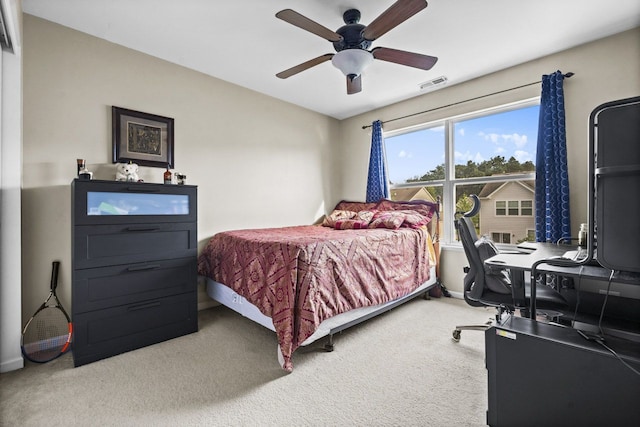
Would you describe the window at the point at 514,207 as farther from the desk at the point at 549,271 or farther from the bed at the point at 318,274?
the desk at the point at 549,271

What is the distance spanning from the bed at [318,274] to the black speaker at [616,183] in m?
1.45

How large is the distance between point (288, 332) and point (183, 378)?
71 cm

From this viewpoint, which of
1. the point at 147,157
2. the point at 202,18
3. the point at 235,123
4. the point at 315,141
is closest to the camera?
the point at 202,18

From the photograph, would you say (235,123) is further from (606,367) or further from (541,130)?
(606,367)

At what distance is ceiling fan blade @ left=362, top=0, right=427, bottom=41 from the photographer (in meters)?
1.65

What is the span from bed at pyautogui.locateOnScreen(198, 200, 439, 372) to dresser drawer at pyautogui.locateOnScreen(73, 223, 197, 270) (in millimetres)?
417

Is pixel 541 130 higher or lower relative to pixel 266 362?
higher

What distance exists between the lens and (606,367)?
102 centimetres

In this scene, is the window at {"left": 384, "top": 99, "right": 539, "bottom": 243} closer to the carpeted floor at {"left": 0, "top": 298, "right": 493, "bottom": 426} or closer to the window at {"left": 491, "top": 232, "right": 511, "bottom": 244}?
the window at {"left": 491, "top": 232, "right": 511, "bottom": 244}

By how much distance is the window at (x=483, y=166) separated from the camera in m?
3.05

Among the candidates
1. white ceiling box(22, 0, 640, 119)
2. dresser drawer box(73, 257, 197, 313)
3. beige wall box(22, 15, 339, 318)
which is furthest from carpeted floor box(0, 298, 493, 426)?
white ceiling box(22, 0, 640, 119)

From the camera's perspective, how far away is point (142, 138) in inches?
104

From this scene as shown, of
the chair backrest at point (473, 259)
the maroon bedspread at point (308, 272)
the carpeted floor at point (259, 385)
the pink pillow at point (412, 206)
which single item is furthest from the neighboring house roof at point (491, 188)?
the carpeted floor at point (259, 385)

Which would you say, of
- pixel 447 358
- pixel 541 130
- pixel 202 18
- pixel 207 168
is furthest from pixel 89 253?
pixel 541 130
